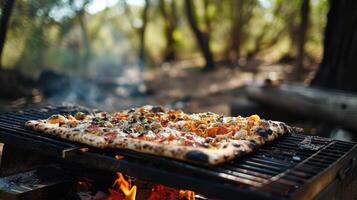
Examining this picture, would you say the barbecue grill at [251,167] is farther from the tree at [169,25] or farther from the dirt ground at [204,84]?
the tree at [169,25]

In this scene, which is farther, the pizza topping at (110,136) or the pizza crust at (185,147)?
the pizza topping at (110,136)

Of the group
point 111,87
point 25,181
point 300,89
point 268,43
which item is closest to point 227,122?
point 25,181

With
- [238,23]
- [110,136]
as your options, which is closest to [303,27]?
[238,23]

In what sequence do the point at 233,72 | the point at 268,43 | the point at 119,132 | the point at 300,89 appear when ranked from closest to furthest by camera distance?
the point at 119,132 < the point at 300,89 < the point at 233,72 < the point at 268,43

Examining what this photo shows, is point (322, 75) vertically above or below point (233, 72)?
below

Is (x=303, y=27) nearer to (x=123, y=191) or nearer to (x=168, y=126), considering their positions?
(x=168, y=126)

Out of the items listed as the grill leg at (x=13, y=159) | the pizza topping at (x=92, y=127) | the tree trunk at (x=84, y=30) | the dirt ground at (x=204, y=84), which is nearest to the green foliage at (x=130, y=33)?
the tree trunk at (x=84, y=30)

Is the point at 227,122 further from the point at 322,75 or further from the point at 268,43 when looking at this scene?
the point at 268,43
